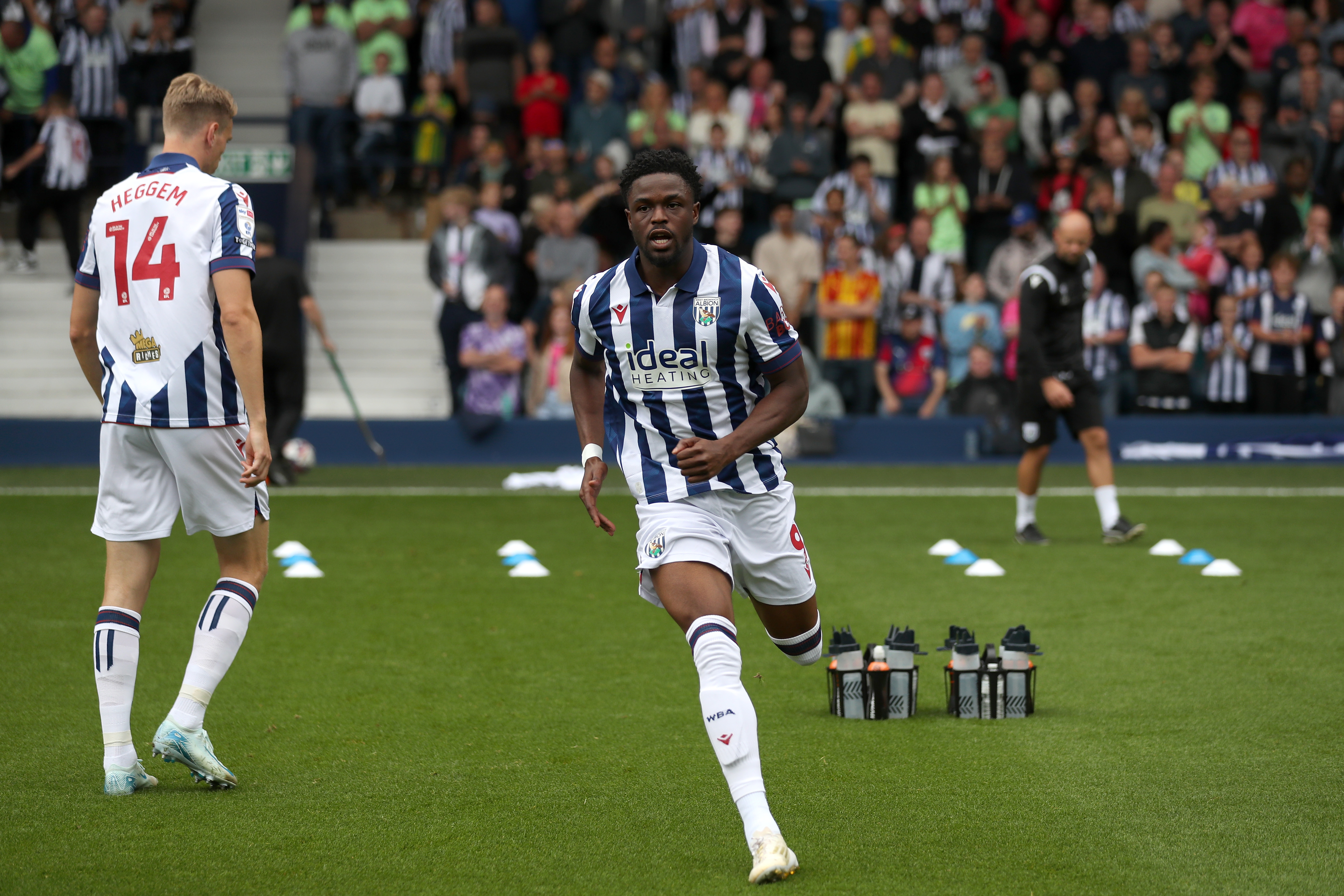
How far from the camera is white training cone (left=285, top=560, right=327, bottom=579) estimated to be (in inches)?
379

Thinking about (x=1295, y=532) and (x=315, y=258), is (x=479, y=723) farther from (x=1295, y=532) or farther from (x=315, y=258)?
(x=315, y=258)

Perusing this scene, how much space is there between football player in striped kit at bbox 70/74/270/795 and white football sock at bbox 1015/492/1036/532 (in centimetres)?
715

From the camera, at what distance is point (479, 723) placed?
240 inches

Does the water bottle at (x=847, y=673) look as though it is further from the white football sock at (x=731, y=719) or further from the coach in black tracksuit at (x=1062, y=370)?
the coach in black tracksuit at (x=1062, y=370)

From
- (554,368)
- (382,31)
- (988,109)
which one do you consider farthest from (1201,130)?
(382,31)

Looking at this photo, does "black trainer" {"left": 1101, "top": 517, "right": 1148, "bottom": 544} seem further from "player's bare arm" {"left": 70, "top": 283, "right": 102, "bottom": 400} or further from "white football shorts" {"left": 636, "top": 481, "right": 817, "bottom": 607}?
"player's bare arm" {"left": 70, "top": 283, "right": 102, "bottom": 400}

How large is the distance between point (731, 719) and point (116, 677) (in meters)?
2.10

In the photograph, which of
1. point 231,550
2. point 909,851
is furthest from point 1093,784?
point 231,550

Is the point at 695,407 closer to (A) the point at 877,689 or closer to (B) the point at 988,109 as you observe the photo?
(A) the point at 877,689

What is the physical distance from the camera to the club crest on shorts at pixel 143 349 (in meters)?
5.01

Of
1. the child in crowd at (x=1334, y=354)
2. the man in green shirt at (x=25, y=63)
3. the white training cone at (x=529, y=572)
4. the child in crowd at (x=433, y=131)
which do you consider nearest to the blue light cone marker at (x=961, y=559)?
the white training cone at (x=529, y=572)

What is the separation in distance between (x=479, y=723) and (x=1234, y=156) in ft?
49.0

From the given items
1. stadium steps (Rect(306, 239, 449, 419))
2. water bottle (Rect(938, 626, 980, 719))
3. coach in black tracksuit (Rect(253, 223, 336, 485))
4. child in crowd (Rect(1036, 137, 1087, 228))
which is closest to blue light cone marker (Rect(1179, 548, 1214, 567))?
water bottle (Rect(938, 626, 980, 719))

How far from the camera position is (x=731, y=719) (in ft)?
14.1
